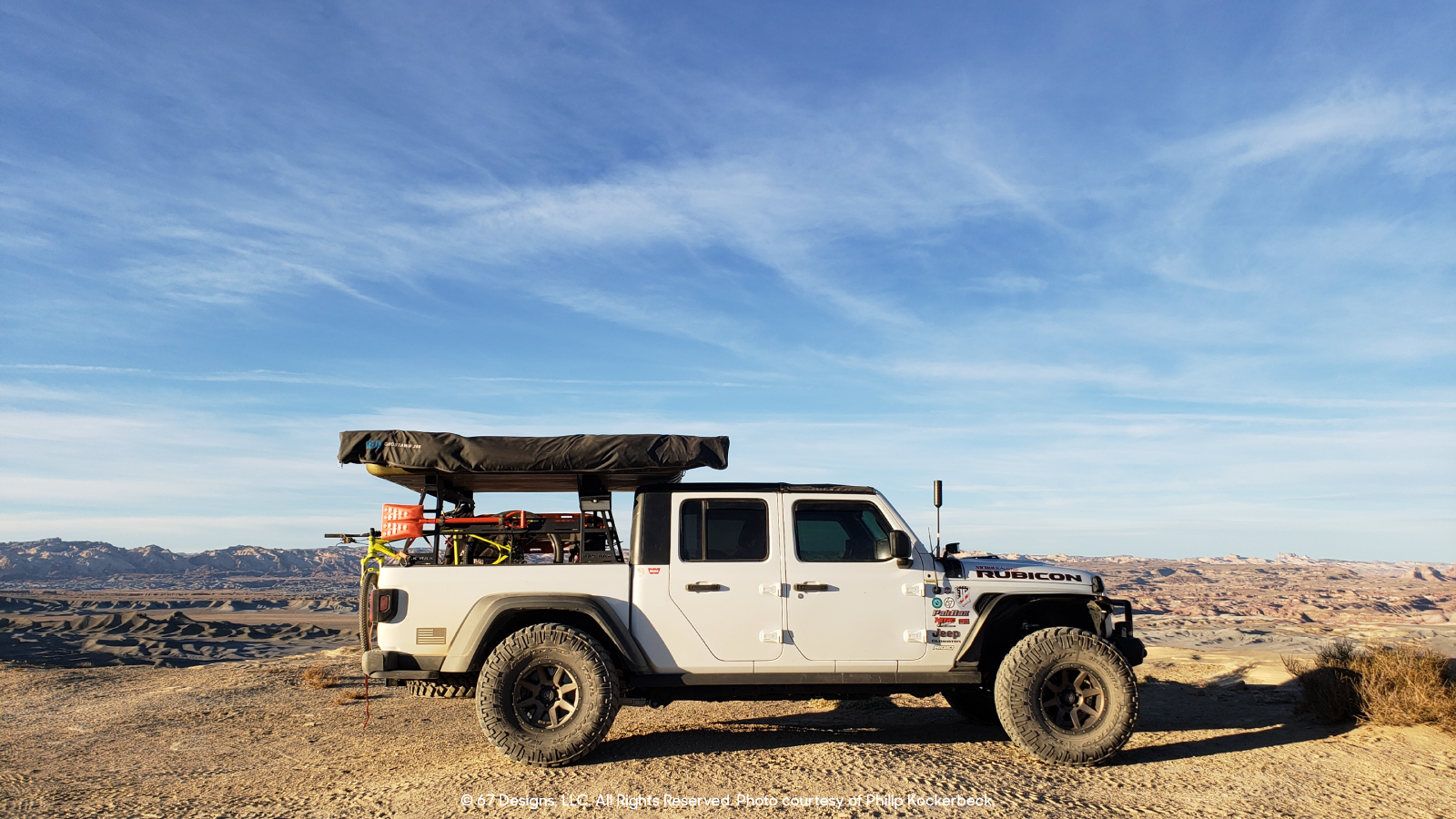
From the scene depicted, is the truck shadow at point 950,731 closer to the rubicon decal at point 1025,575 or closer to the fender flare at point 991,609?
the fender flare at point 991,609

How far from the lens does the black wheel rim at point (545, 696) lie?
6.47 meters

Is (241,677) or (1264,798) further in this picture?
(241,677)

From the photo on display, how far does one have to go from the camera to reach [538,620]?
268 inches

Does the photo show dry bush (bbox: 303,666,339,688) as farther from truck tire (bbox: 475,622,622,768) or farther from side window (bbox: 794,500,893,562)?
side window (bbox: 794,500,893,562)

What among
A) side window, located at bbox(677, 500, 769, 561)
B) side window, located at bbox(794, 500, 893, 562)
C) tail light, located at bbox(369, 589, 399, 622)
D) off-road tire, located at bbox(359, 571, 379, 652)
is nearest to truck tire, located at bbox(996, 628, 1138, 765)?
side window, located at bbox(794, 500, 893, 562)

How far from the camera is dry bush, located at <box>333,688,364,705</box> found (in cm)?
992

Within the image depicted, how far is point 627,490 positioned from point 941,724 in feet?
12.2

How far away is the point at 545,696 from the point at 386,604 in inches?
55.0

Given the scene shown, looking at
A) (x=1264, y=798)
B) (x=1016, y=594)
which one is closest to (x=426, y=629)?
(x=1016, y=594)

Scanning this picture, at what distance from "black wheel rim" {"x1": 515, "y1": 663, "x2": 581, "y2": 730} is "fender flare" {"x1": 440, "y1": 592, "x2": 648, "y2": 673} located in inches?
16.3

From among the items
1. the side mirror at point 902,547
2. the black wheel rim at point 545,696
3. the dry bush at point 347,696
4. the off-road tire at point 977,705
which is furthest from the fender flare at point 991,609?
the dry bush at point 347,696

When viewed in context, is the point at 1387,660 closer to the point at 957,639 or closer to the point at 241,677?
the point at 957,639

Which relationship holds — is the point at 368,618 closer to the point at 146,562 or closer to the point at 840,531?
the point at 840,531

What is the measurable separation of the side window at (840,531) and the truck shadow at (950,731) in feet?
4.97
